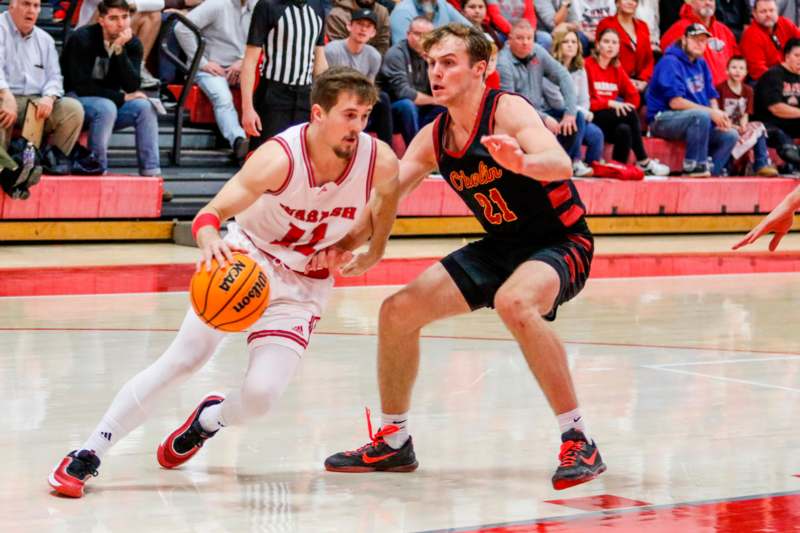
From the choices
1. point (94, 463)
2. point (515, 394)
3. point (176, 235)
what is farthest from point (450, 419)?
point (176, 235)

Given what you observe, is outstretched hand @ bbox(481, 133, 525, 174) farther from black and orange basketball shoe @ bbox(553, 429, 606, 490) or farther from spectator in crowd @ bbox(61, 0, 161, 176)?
spectator in crowd @ bbox(61, 0, 161, 176)

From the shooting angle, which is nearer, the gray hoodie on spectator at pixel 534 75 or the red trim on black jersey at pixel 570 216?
the red trim on black jersey at pixel 570 216

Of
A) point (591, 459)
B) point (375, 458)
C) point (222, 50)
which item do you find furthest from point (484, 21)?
point (591, 459)

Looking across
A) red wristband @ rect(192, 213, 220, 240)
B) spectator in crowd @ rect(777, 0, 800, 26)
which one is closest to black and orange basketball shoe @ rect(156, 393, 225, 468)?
red wristband @ rect(192, 213, 220, 240)

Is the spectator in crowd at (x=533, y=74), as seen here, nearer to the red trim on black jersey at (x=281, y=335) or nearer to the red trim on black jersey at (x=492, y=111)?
the red trim on black jersey at (x=492, y=111)

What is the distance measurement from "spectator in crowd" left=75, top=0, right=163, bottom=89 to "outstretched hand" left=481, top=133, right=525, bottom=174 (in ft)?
27.6

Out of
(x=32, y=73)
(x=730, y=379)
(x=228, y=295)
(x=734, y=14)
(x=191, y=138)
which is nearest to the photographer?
(x=228, y=295)

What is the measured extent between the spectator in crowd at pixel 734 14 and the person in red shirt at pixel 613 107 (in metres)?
3.36

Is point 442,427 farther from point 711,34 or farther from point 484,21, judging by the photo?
point 711,34

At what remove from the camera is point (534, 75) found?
46.8 ft

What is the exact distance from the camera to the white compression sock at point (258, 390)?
4863 millimetres

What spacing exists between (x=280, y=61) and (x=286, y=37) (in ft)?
0.66

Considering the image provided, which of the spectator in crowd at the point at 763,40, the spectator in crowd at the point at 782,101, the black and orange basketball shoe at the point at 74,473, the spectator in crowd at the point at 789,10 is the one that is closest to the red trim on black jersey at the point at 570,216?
the black and orange basketball shoe at the point at 74,473

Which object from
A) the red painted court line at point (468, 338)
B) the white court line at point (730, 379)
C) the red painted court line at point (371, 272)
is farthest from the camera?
the red painted court line at point (371, 272)
